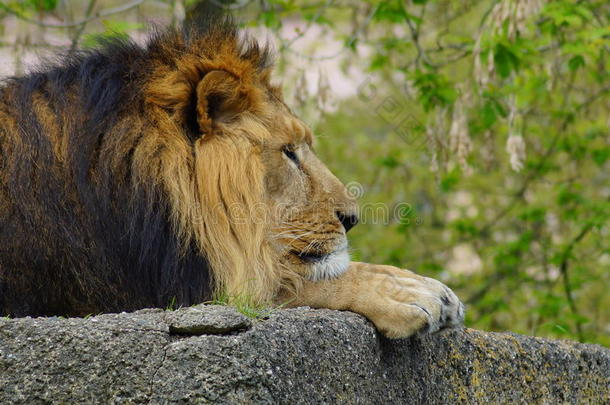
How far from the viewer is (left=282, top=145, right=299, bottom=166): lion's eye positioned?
4.36 meters

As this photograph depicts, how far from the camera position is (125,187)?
3.84 meters

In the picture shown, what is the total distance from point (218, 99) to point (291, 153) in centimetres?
46

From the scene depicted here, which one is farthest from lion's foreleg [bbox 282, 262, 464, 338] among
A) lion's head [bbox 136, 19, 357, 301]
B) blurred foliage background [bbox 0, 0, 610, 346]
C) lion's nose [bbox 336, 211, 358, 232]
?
blurred foliage background [bbox 0, 0, 610, 346]

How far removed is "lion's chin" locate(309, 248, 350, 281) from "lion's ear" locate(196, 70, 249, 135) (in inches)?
31.1

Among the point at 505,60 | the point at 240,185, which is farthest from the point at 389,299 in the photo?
the point at 505,60

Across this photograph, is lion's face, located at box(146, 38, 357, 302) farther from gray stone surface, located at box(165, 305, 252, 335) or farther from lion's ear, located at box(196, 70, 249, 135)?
gray stone surface, located at box(165, 305, 252, 335)

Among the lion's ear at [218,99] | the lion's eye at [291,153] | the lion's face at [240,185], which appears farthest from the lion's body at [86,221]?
the lion's eye at [291,153]

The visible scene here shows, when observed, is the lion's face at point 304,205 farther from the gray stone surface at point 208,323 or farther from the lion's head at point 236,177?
the gray stone surface at point 208,323

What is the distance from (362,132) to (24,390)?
11748 mm

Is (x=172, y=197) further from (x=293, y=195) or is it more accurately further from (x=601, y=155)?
(x=601, y=155)

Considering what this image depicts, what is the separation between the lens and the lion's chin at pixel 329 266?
4.02m

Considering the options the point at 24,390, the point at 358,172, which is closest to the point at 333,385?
the point at 24,390

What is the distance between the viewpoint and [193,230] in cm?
390

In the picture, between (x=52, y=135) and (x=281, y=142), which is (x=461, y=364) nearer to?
(x=281, y=142)
